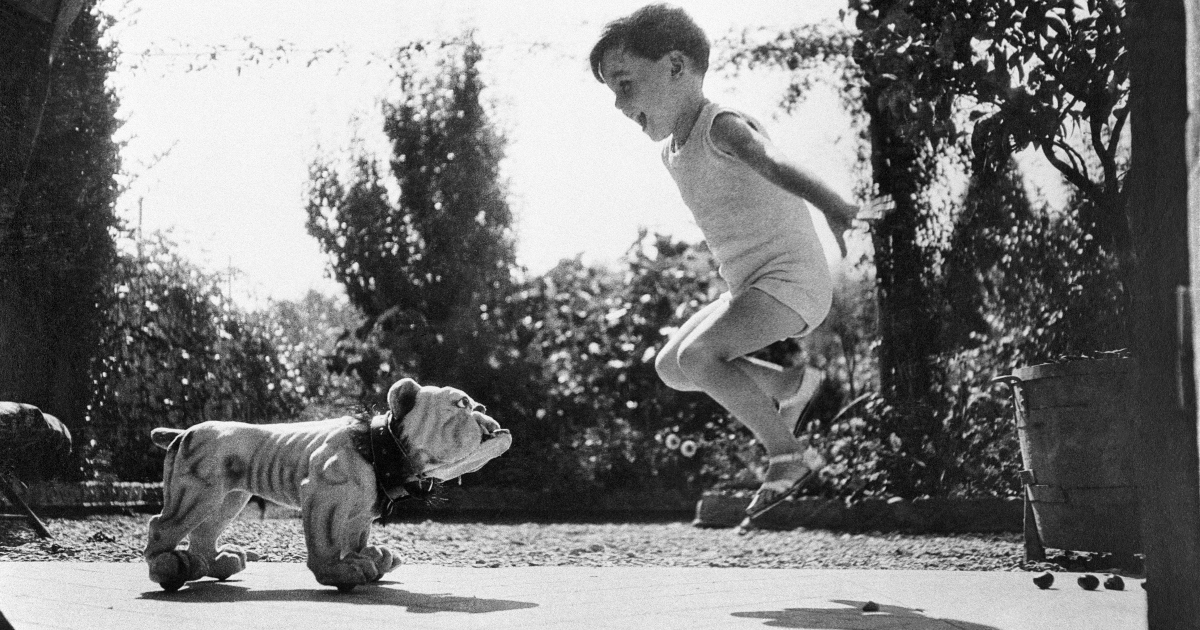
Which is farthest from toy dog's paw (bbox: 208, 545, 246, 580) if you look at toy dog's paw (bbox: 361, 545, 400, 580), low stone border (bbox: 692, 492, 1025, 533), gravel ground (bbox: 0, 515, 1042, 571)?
low stone border (bbox: 692, 492, 1025, 533)

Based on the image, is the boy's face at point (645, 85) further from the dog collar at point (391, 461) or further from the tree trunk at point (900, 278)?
the tree trunk at point (900, 278)

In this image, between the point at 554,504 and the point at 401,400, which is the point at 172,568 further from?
the point at 554,504

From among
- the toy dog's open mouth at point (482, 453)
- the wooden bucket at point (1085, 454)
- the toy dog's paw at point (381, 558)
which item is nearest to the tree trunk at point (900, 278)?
the wooden bucket at point (1085, 454)

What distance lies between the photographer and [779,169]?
1800 mm

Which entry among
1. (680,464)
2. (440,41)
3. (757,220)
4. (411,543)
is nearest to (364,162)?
(440,41)

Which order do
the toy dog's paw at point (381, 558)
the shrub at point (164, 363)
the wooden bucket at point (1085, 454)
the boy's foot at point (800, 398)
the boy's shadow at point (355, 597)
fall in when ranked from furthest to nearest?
the shrub at point (164, 363)
the wooden bucket at point (1085, 454)
the boy's foot at point (800, 398)
the toy dog's paw at point (381, 558)
the boy's shadow at point (355, 597)

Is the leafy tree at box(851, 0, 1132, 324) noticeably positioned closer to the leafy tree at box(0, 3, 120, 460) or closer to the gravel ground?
the gravel ground

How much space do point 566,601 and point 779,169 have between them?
74 cm

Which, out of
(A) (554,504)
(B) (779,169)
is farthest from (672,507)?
(B) (779,169)

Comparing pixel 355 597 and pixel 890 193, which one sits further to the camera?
pixel 890 193

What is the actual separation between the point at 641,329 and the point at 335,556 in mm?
3204

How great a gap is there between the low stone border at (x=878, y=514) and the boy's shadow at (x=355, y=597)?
2.16m

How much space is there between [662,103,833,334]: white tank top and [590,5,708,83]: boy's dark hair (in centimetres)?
13

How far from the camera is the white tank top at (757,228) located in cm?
194
